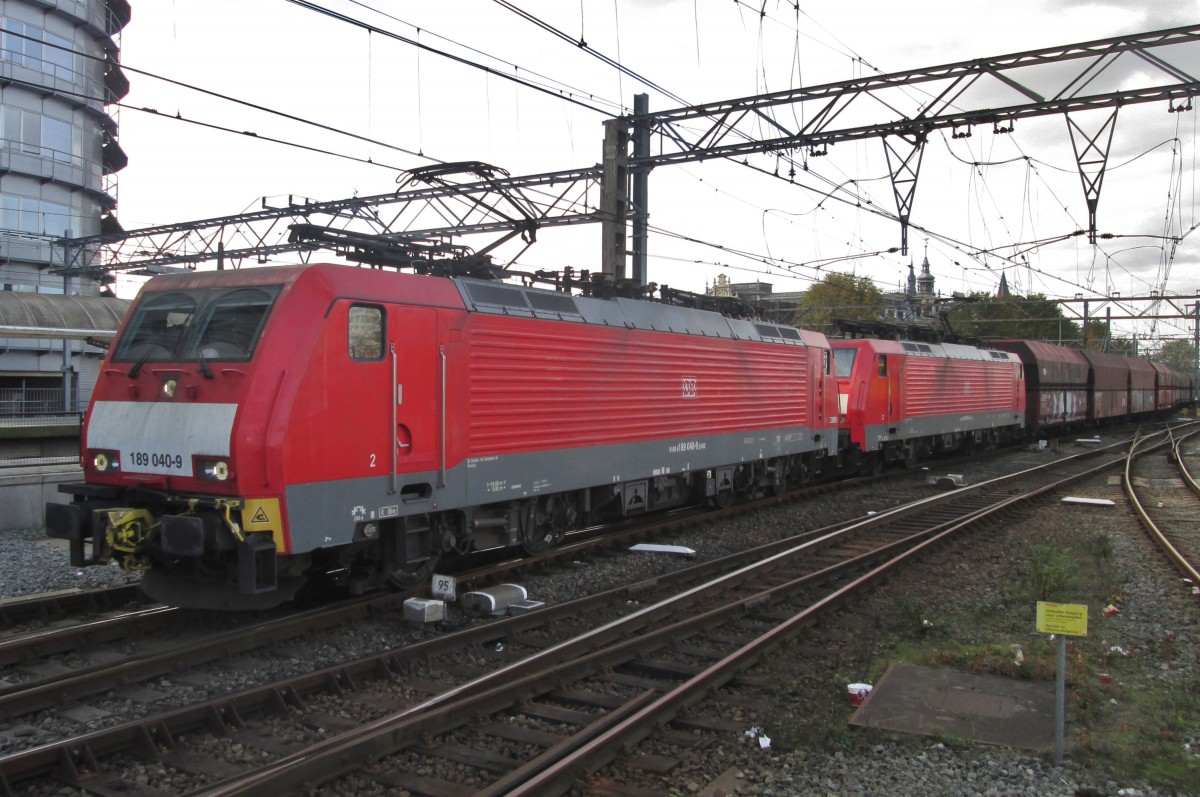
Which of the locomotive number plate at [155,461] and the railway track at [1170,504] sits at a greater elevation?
the locomotive number plate at [155,461]

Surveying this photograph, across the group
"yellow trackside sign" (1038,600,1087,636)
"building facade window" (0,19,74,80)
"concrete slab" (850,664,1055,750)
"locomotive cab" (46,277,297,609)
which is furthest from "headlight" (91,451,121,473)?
"building facade window" (0,19,74,80)

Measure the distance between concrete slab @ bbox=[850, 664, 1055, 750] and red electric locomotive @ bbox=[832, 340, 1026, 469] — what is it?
13557 millimetres

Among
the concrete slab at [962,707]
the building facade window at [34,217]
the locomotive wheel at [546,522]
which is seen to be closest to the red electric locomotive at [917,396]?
the locomotive wheel at [546,522]

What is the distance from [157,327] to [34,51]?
38.7m

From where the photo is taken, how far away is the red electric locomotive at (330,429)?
23.5ft

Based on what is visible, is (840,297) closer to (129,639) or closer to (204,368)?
(204,368)

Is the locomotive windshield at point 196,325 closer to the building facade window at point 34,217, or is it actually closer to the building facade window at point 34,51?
the building facade window at point 34,51

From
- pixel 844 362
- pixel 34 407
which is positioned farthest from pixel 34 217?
pixel 844 362

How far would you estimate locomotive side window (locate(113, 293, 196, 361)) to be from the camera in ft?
26.3

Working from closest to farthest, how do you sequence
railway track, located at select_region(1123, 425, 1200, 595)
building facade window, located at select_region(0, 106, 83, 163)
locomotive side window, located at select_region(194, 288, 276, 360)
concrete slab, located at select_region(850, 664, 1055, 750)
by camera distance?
concrete slab, located at select_region(850, 664, 1055, 750) → locomotive side window, located at select_region(194, 288, 276, 360) → railway track, located at select_region(1123, 425, 1200, 595) → building facade window, located at select_region(0, 106, 83, 163)

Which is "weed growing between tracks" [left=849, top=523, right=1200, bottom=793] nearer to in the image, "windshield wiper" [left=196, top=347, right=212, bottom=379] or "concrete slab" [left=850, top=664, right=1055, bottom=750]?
"concrete slab" [left=850, top=664, right=1055, bottom=750]

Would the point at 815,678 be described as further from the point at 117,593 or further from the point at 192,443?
the point at 117,593

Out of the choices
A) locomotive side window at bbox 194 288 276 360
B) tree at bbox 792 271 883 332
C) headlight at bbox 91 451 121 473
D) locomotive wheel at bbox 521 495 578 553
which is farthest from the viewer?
tree at bbox 792 271 883 332

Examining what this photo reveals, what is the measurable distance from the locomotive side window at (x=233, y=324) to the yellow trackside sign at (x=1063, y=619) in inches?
246
